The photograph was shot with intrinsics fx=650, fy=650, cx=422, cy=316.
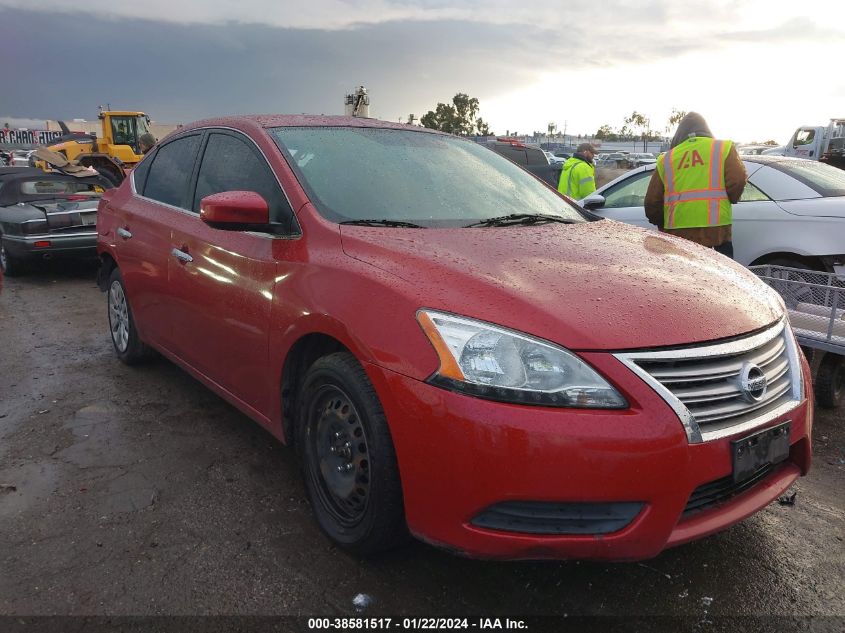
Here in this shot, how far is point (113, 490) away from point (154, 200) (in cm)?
187

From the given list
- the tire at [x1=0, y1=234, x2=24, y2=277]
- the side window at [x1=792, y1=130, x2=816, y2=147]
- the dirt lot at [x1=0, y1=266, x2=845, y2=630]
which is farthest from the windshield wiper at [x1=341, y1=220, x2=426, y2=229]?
the side window at [x1=792, y1=130, x2=816, y2=147]

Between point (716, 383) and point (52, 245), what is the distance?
8.10m

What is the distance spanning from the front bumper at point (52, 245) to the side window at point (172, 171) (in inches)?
177

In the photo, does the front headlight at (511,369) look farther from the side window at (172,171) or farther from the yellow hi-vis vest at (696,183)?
the yellow hi-vis vest at (696,183)

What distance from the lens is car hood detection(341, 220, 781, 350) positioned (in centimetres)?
201

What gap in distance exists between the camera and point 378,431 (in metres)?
2.14

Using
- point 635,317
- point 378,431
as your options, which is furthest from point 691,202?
point 378,431

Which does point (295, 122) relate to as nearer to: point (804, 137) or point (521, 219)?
point (521, 219)

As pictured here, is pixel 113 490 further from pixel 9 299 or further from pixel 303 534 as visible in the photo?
pixel 9 299

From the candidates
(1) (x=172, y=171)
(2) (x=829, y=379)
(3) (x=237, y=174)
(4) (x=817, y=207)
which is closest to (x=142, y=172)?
(1) (x=172, y=171)

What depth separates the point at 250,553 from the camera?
8.30 feet

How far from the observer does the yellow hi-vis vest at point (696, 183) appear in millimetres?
4938

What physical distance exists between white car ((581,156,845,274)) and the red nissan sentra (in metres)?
2.58

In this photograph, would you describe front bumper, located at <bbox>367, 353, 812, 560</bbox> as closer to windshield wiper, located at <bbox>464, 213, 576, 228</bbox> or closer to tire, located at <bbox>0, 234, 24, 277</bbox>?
windshield wiper, located at <bbox>464, 213, 576, 228</bbox>
